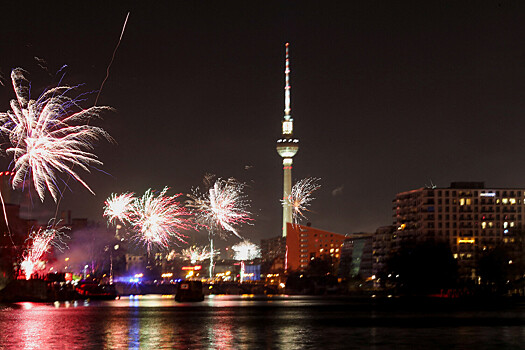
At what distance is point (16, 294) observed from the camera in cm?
10525

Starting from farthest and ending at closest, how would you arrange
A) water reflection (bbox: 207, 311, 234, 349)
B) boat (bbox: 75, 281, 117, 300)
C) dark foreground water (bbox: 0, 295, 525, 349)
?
boat (bbox: 75, 281, 117, 300) → water reflection (bbox: 207, 311, 234, 349) → dark foreground water (bbox: 0, 295, 525, 349)

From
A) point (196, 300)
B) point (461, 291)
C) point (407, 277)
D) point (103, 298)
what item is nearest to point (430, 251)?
point (407, 277)

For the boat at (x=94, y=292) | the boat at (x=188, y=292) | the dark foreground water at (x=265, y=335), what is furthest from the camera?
the boat at (x=94, y=292)

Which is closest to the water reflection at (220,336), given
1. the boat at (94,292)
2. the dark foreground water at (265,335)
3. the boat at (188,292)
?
the dark foreground water at (265,335)

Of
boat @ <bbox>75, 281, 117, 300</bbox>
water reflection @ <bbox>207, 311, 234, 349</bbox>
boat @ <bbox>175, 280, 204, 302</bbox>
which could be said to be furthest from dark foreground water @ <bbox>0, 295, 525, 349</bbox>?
boat @ <bbox>75, 281, 117, 300</bbox>

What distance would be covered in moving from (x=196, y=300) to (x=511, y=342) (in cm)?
9247

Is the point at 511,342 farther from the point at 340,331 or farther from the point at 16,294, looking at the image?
the point at 16,294

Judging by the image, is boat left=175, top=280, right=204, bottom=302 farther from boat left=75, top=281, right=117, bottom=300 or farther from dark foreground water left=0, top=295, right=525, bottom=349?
dark foreground water left=0, top=295, right=525, bottom=349

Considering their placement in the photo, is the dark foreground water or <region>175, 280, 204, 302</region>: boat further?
<region>175, 280, 204, 302</region>: boat

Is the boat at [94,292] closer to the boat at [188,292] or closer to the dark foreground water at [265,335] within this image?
the boat at [188,292]

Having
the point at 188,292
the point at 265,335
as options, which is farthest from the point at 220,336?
the point at 188,292

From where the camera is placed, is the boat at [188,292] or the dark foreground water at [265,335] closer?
the dark foreground water at [265,335]

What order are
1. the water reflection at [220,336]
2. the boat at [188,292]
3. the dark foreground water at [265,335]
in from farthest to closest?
the boat at [188,292] → the water reflection at [220,336] → the dark foreground water at [265,335]

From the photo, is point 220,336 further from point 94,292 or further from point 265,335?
point 94,292
